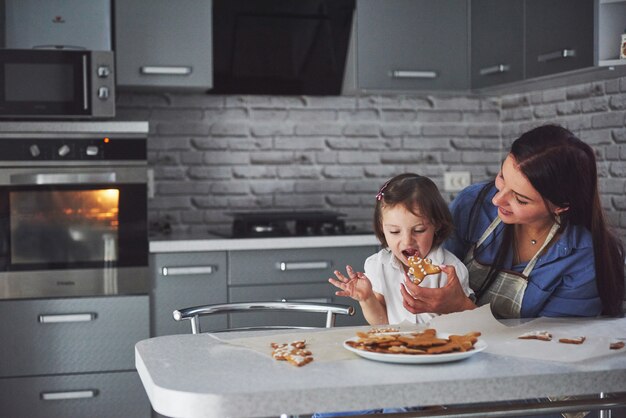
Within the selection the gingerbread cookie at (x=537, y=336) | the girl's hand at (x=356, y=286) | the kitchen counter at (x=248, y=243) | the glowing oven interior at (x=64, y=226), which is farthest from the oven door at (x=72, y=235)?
the gingerbread cookie at (x=537, y=336)

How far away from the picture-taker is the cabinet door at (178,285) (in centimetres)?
343

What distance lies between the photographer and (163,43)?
11.8 ft

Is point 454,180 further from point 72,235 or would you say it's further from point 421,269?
point 421,269

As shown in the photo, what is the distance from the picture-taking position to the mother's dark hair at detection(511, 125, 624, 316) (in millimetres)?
1991

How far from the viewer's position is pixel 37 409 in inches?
129

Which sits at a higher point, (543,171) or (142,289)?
(543,171)

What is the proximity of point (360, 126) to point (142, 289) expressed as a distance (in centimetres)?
135

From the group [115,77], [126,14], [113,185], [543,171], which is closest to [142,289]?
[113,185]

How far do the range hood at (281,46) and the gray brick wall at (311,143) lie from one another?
0.39 feet

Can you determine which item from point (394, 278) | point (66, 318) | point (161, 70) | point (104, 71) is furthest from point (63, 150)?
point (394, 278)

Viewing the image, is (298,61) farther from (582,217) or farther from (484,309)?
(484,309)

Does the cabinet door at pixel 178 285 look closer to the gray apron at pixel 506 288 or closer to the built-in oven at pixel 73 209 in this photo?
the built-in oven at pixel 73 209

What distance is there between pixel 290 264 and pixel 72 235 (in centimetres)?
85

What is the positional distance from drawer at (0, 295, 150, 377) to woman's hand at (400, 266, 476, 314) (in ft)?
6.08
